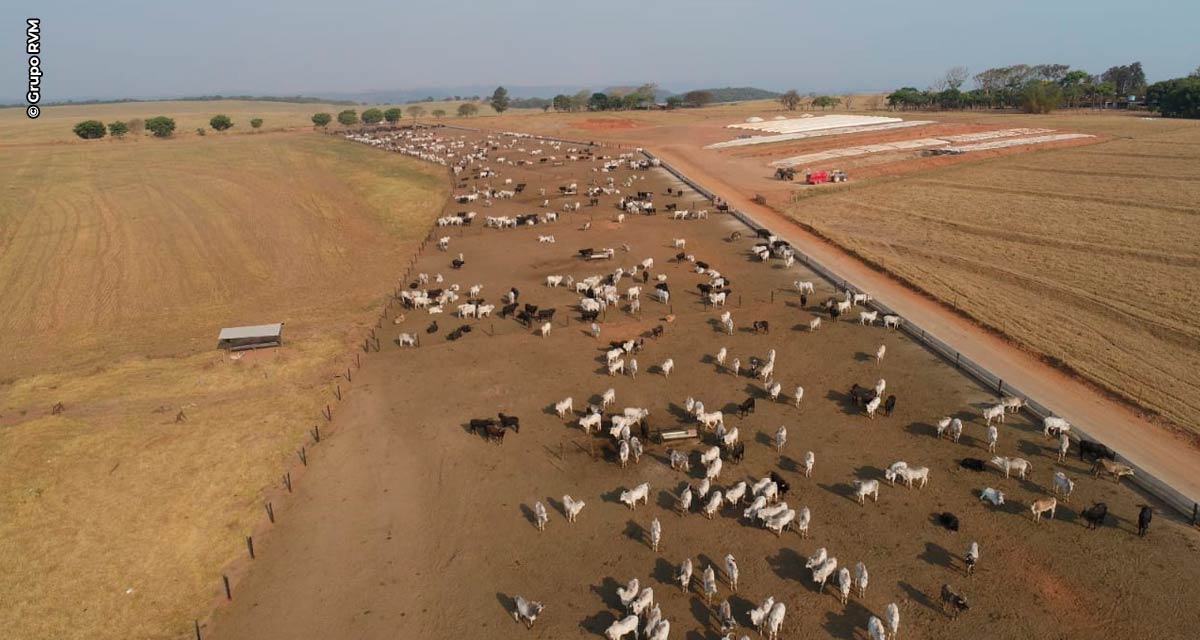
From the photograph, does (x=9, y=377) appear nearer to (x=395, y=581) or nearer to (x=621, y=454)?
(x=395, y=581)

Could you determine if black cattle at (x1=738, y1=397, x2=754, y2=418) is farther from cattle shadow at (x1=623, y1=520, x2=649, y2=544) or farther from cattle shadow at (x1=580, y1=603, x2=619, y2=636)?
cattle shadow at (x1=580, y1=603, x2=619, y2=636)

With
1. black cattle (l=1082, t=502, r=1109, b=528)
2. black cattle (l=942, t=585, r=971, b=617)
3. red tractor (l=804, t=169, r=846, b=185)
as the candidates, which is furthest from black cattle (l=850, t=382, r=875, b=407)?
red tractor (l=804, t=169, r=846, b=185)

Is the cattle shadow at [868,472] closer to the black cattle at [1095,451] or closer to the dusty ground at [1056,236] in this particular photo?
the black cattle at [1095,451]

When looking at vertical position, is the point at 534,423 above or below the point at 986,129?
below

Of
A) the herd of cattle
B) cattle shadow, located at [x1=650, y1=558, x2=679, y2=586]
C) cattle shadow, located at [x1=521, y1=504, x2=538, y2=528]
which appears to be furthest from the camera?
cattle shadow, located at [x1=521, y1=504, x2=538, y2=528]

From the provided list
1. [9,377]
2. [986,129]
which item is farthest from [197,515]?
[986,129]

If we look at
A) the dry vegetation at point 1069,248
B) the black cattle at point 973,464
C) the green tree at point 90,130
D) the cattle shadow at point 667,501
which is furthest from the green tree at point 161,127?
the black cattle at point 973,464
